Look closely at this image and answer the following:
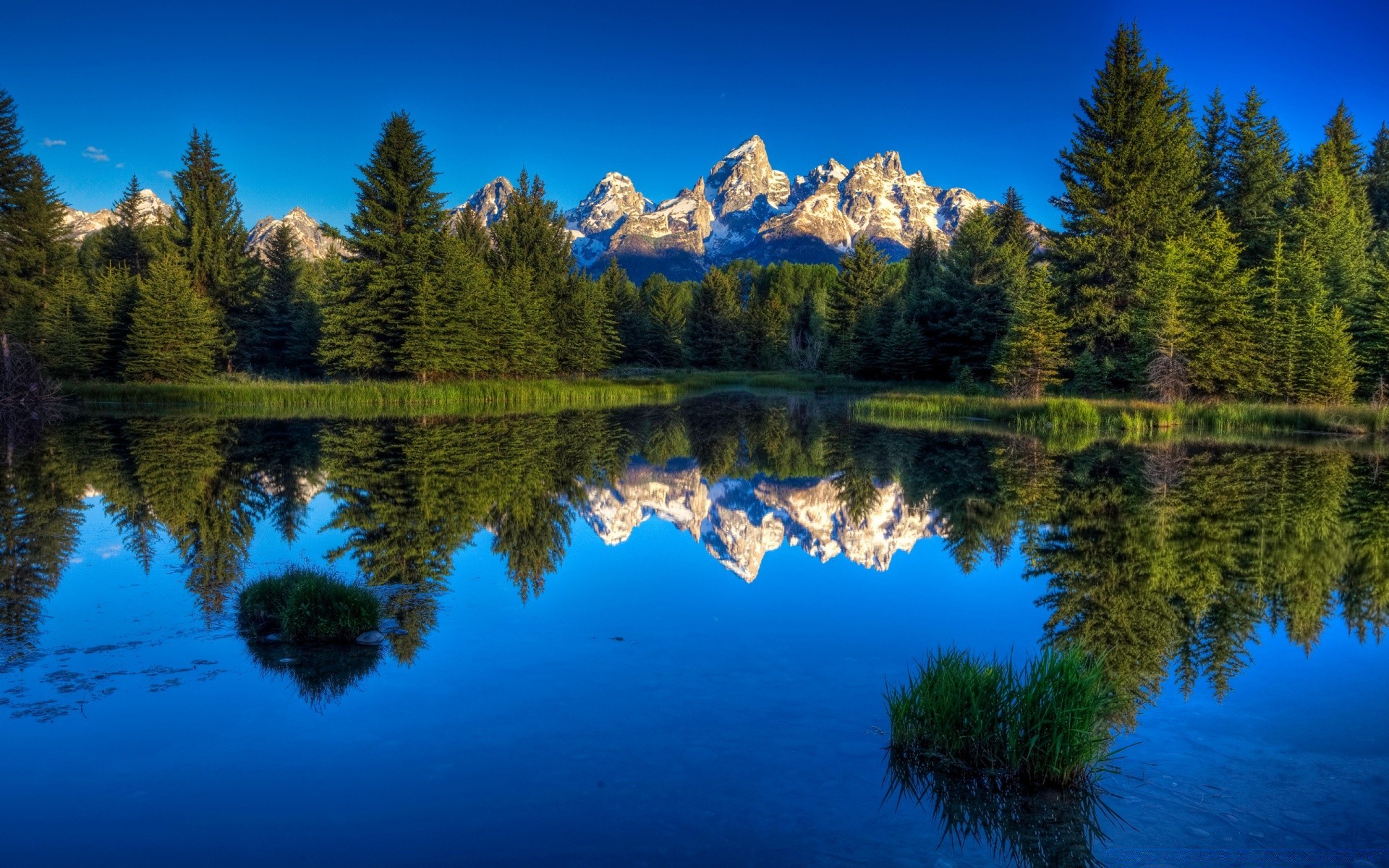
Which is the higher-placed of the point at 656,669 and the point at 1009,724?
the point at 1009,724

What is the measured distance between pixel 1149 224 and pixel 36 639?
40817 millimetres

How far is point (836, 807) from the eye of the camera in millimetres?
4633

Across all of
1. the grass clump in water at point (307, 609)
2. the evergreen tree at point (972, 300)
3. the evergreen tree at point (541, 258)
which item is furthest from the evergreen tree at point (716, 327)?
the grass clump in water at point (307, 609)

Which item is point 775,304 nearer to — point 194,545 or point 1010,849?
point 194,545

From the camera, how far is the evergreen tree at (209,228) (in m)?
46.3

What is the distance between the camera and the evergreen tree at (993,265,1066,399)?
3375cm

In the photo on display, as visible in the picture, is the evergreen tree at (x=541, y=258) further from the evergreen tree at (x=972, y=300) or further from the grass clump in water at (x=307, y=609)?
the grass clump in water at (x=307, y=609)

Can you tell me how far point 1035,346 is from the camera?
33.4 meters

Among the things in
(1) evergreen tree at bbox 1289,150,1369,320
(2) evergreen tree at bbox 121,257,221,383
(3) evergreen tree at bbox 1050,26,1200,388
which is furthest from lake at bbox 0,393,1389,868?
(2) evergreen tree at bbox 121,257,221,383

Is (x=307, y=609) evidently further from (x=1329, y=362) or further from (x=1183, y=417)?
(x=1329, y=362)

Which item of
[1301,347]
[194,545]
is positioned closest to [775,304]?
[1301,347]

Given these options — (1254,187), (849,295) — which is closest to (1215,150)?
(1254,187)

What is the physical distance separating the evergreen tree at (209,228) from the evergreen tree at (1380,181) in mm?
66471

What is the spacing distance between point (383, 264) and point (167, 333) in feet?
33.8
